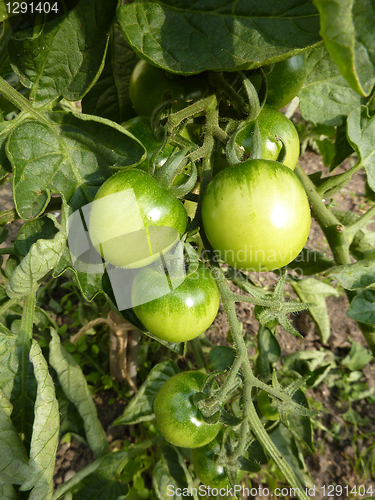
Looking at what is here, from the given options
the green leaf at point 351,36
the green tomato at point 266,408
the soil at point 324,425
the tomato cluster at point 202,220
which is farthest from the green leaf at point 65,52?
the soil at point 324,425

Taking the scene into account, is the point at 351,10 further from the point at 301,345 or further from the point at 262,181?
the point at 301,345

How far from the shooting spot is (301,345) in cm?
205

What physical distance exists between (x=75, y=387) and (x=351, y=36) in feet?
3.19

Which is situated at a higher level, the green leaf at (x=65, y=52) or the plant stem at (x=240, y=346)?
the green leaf at (x=65, y=52)

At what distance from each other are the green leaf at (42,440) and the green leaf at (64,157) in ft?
1.16

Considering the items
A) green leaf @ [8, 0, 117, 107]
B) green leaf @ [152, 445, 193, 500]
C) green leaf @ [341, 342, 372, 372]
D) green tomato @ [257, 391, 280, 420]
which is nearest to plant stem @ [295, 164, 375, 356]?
green tomato @ [257, 391, 280, 420]

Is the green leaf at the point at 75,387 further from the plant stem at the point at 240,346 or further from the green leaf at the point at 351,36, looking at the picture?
the green leaf at the point at 351,36

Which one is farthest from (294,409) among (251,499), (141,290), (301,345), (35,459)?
(301,345)

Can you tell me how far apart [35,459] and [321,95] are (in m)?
1.03

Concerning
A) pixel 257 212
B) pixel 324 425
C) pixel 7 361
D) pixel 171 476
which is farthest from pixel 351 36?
pixel 324 425

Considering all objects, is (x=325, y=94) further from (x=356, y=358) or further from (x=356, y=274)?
(x=356, y=358)

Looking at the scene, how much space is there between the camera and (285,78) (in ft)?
2.29

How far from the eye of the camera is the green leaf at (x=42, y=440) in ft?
2.17

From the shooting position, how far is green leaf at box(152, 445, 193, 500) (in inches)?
39.3
